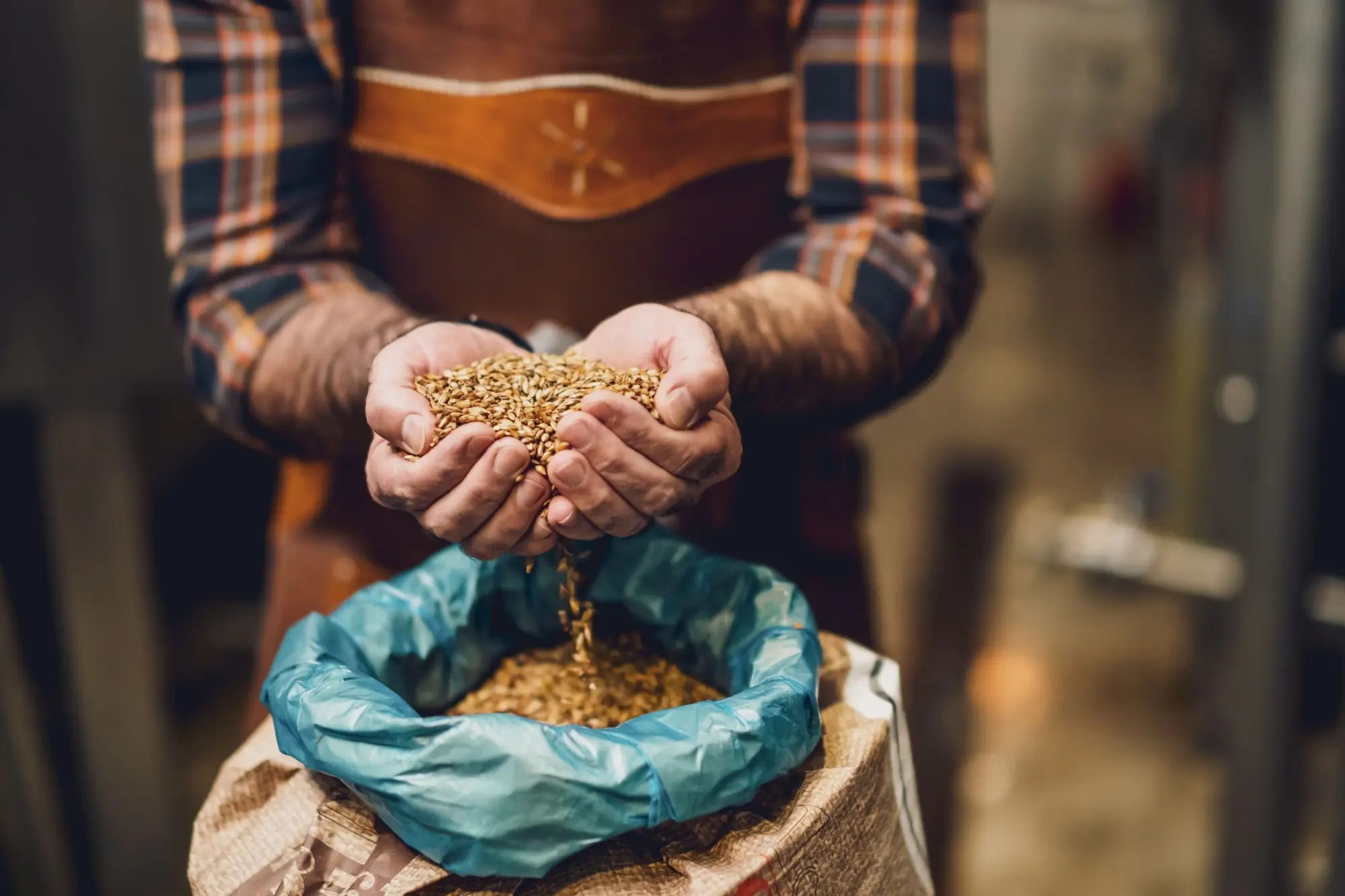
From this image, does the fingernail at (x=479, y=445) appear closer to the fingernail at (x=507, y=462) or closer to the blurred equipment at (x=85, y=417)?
the fingernail at (x=507, y=462)

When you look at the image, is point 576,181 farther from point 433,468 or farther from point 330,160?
point 433,468

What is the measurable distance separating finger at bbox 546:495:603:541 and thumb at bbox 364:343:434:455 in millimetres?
74

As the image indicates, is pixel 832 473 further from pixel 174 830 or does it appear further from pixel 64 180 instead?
pixel 174 830

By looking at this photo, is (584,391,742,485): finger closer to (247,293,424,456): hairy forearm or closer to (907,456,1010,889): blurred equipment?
(247,293,424,456): hairy forearm

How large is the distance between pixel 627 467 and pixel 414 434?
0.11 meters

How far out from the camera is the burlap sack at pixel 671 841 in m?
0.60

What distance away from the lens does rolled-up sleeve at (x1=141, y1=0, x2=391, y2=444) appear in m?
0.86

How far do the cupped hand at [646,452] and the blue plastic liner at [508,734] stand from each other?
10 cm

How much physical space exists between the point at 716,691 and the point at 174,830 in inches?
49.4

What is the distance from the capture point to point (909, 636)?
2.23 m

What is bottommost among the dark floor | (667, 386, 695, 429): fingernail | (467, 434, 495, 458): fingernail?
the dark floor

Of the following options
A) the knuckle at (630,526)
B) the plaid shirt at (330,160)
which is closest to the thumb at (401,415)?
the knuckle at (630,526)

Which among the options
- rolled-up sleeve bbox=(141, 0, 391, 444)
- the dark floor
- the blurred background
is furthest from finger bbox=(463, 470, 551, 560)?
the dark floor

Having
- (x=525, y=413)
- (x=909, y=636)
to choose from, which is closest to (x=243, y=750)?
(x=525, y=413)
